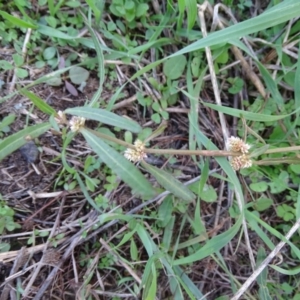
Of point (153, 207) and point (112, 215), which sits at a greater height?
point (112, 215)

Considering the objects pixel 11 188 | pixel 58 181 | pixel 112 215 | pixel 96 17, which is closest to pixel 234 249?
pixel 112 215

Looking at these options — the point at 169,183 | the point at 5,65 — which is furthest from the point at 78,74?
the point at 169,183

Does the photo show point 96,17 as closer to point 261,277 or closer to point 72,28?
point 72,28

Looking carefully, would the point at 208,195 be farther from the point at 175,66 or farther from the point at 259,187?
the point at 175,66

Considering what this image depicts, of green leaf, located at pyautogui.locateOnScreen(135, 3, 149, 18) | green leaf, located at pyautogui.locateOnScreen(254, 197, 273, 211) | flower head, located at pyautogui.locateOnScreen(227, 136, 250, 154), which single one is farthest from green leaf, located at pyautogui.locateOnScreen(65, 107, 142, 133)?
green leaf, located at pyautogui.locateOnScreen(254, 197, 273, 211)

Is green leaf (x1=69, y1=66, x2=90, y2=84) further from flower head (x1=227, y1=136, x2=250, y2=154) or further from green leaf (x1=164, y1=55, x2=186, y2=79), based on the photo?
flower head (x1=227, y1=136, x2=250, y2=154)

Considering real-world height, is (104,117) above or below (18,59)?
below

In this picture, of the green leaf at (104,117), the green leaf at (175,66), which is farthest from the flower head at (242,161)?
the green leaf at (175,66)

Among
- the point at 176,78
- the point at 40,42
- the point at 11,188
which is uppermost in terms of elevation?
the point at 40,42

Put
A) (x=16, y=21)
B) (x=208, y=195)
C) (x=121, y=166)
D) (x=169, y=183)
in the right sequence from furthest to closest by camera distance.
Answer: (x=208, y=195) < (x=16, y=21) < (x=169, y=183) < (x=121, y=166)
